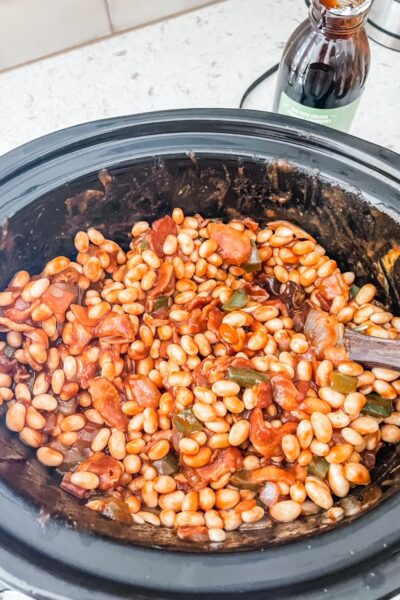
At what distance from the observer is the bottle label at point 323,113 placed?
33.6 inches

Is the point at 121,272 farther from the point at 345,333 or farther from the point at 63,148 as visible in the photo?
the point at 345,333

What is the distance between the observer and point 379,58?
4.33ft

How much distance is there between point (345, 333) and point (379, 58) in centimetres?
83

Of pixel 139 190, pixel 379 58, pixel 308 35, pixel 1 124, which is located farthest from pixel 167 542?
pixel 379 58

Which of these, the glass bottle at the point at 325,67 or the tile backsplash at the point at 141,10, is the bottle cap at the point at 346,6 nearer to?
the glass bottle at the point at 325,67

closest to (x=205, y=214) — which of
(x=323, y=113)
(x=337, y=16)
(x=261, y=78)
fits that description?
(x=323, y=113)

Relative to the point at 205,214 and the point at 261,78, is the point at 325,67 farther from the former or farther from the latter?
the point at 261,78

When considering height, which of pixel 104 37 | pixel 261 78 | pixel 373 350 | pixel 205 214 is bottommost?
pixel 373 350

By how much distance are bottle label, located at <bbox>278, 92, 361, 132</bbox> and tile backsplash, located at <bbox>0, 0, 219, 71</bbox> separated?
0.63 meters

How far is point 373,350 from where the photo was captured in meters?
0.78

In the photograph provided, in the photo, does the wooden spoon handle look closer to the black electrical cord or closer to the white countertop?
the white countertop

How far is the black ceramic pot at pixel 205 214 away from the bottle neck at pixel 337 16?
0.13 meters

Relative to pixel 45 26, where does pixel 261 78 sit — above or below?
below

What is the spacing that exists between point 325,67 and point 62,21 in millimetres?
718
